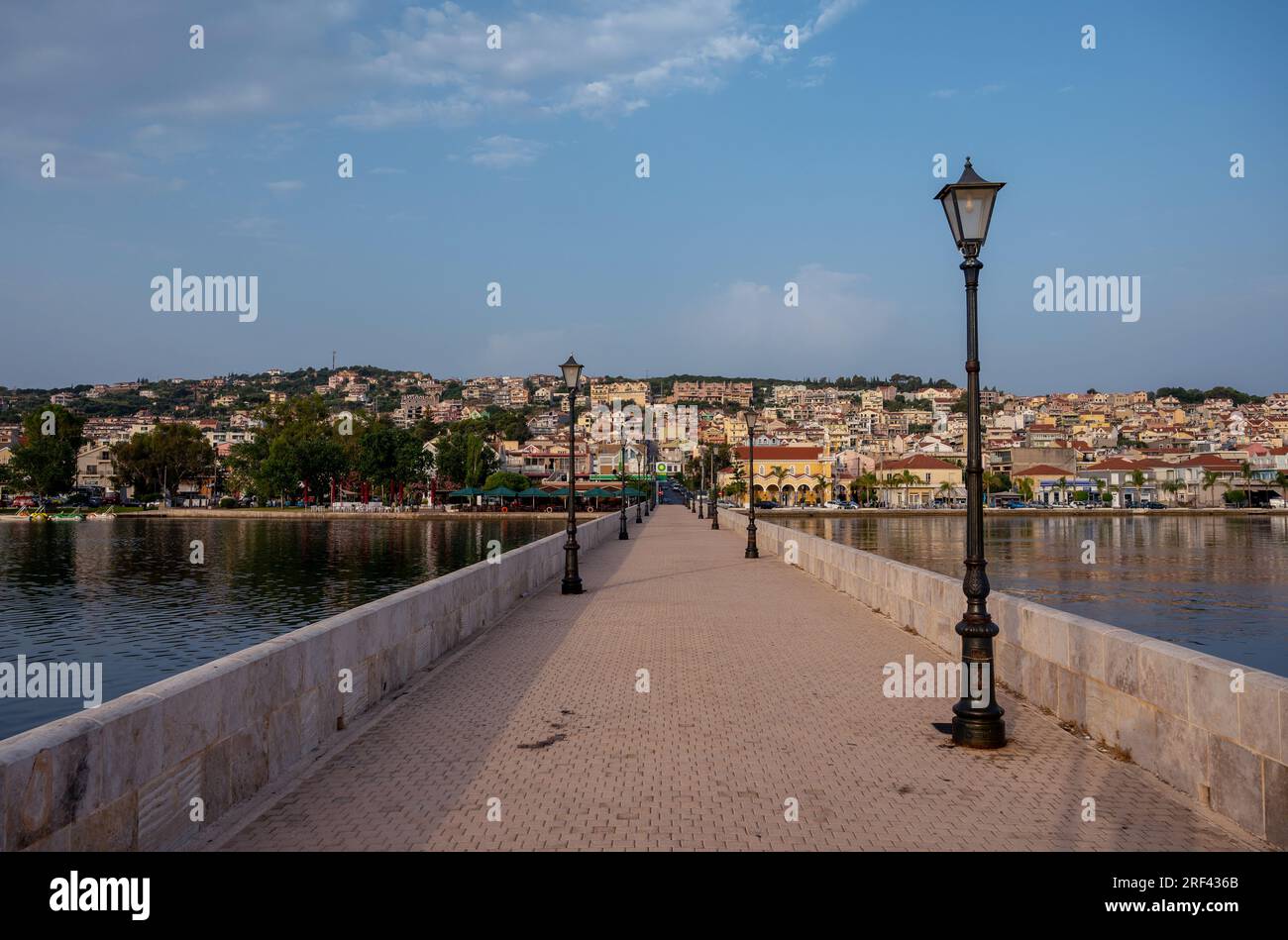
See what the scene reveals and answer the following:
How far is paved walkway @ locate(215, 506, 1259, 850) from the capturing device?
4980 mm

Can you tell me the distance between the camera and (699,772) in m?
6.18

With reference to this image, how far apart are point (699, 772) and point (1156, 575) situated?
4142 cm

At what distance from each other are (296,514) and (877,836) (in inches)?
4180

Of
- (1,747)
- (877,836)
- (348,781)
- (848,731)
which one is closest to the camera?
(1,747)

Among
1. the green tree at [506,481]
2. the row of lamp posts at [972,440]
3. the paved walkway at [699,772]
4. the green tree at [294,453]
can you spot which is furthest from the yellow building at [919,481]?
the row of lamp posts at [972,440]

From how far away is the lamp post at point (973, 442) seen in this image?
7.23 metres

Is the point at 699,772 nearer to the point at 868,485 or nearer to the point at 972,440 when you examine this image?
the point at 972,440

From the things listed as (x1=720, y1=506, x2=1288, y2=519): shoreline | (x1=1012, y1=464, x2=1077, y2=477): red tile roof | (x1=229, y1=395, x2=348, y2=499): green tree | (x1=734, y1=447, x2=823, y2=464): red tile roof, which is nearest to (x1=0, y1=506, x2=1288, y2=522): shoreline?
(x1=720, y1=506, x2=1288, y2=519): shoreline

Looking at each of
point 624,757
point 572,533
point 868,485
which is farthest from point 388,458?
point 624,757

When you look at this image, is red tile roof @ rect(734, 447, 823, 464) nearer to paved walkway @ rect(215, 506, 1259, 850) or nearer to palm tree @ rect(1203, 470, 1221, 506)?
palm tree @ rect(1203, 470, 1221, 506)
